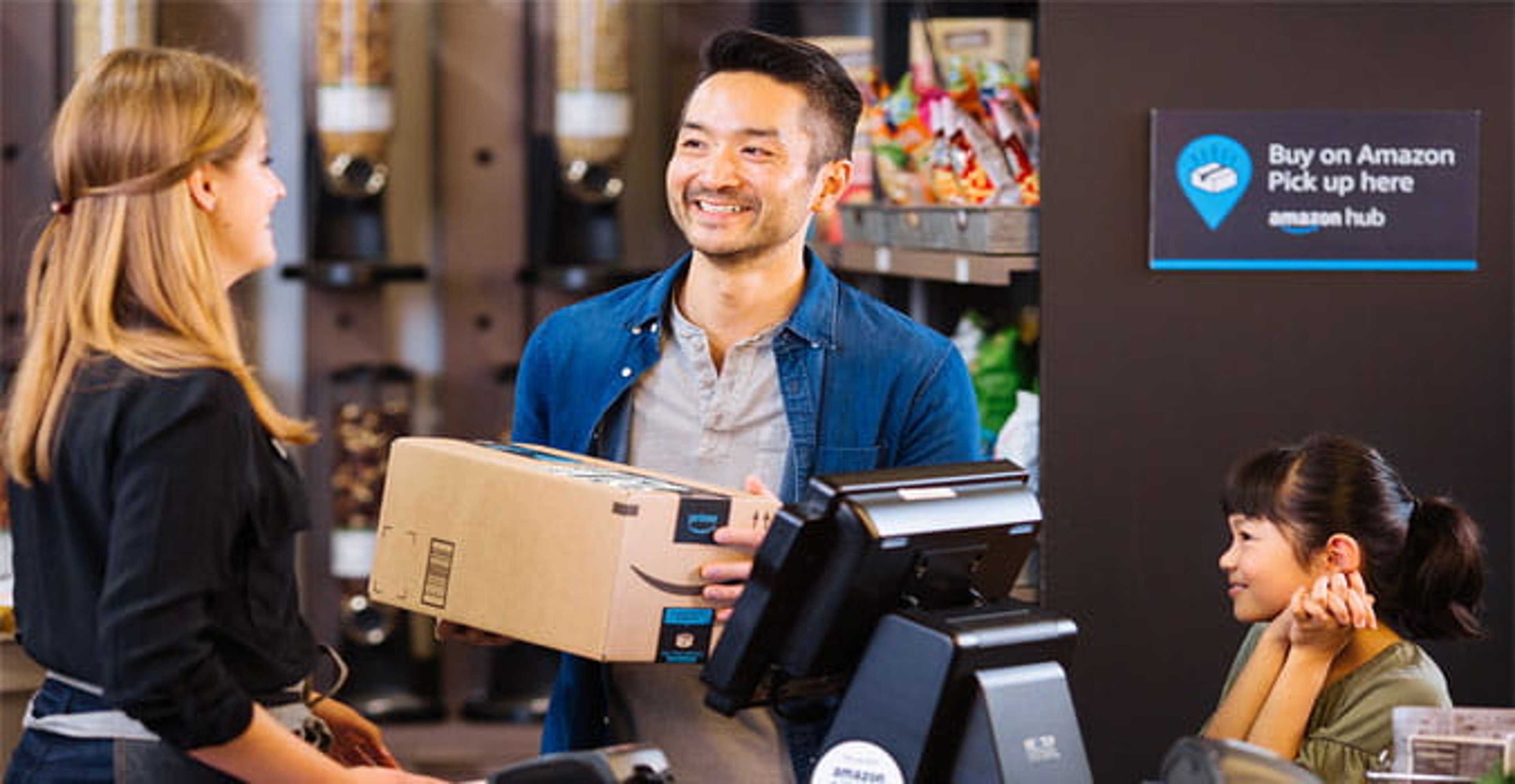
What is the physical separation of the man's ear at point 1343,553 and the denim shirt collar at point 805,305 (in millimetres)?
672

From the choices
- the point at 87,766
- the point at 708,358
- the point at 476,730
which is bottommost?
the point at 476,730

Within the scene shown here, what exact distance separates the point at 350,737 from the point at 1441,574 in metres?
1.35

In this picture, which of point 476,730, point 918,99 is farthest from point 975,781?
point 476,730

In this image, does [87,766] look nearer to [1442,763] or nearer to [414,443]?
[414,443]

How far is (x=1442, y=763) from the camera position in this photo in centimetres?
176

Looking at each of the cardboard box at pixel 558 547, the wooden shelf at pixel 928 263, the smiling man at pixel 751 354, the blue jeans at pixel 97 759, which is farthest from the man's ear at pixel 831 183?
the blue jeans at pixel 97 759

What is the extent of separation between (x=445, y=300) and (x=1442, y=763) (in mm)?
2979

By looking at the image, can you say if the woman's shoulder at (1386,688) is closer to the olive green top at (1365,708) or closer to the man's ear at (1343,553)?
the olive green top at (1365,708)

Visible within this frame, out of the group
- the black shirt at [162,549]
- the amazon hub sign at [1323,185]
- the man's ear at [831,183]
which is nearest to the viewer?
the black shirt at [162,549]

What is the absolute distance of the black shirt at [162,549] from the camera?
1619 millimetres

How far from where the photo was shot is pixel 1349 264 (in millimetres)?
2977

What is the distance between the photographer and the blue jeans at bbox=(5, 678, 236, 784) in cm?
175

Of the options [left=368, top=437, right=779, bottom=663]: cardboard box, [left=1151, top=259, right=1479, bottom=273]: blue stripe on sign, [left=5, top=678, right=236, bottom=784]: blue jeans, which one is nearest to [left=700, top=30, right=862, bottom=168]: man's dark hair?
[left=368, top=437, right=779, bottom=663]: cardboard box

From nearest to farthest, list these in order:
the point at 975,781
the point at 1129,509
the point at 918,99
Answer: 1. the point at 975,781
2. the point at 1129,509
3. the point at 918,99
